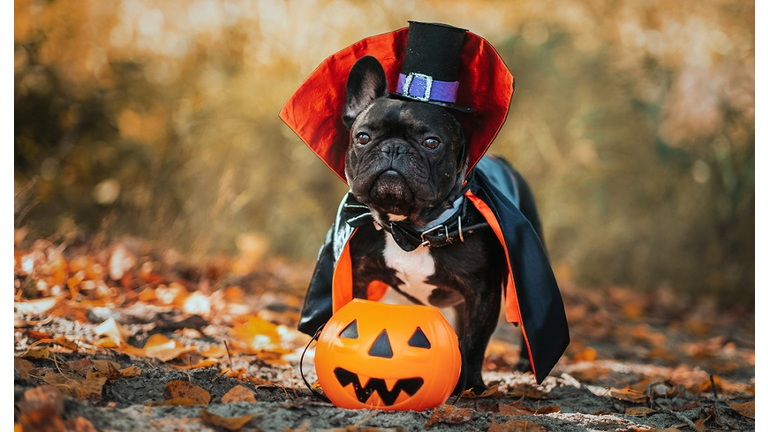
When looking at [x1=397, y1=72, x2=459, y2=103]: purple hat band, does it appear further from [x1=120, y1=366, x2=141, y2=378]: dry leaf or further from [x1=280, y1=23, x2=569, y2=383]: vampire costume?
[x1=120, y1=366, x2=141, y2=378]: dry leaf

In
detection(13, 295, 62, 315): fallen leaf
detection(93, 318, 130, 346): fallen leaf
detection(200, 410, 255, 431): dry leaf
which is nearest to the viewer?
detection(200, 410, 255, 431): dry leaf

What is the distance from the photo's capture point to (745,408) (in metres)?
2.89

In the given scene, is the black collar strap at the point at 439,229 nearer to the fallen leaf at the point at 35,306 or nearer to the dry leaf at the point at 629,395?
the dry leaf at the point at 629,395

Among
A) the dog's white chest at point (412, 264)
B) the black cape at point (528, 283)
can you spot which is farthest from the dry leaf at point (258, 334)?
the dog's white chest at point (412, 264)

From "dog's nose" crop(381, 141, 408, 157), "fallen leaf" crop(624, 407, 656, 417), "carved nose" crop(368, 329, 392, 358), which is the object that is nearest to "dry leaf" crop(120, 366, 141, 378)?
"carved nose" crop(368, 329, 392, 358)

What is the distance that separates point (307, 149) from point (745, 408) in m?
5.94

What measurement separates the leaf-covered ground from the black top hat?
121 centimetres

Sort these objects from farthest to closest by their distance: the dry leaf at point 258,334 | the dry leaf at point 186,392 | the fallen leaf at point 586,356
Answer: the fallen leaf at point 586,356 < the dry leaf at point 258,334 < the dry leaf at point 186,392

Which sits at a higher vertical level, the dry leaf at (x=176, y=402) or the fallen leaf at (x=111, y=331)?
the dry leaf at (x=176, y=402)

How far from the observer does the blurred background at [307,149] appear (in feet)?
19.2

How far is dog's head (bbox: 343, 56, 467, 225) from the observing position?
2.78 metres

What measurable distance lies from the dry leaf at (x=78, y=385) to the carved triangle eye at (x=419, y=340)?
39.1 inches

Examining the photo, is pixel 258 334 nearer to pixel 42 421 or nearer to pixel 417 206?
pixel 417 206

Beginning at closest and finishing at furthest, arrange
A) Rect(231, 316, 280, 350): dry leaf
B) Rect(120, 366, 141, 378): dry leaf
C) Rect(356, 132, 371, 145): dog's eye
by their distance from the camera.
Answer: Rect(120, 366, 141, 378): dry leaf, Rect(356, 132, 371, 145): dog's eye, Rect(231, 316, 280, 350): dry leaf
